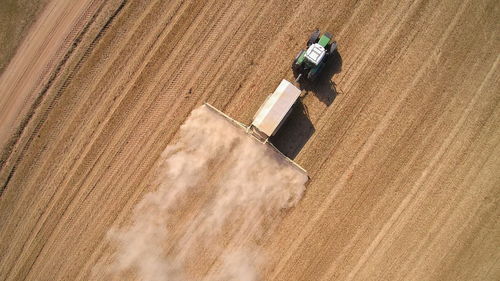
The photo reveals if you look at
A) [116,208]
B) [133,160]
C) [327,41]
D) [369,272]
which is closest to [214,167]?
[133,160]

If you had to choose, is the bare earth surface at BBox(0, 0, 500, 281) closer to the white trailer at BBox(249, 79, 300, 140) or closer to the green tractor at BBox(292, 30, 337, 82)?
the green tractor at BBox(292, 30, 337, 82)

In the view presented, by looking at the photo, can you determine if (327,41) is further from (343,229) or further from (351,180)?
(343,229)

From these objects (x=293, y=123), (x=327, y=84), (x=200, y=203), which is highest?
(x=327, y=84)

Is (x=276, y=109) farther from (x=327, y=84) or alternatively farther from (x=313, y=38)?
(x=313, y=38)

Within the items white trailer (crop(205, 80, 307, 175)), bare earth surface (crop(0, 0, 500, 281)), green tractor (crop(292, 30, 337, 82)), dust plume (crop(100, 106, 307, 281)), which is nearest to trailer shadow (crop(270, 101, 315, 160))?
bare earth surface (crop(0, 0, 500, 281))

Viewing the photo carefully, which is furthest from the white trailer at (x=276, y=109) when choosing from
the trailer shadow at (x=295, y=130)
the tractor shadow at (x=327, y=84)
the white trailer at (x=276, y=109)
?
the tractor shadow at (x=327, y=84)

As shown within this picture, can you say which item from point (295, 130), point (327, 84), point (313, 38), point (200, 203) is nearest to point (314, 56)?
point (313, 38)
